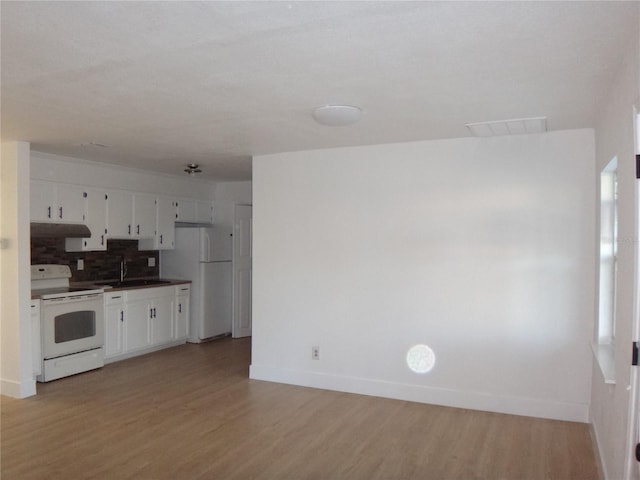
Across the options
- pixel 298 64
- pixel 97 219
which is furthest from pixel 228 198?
pixel 298 64

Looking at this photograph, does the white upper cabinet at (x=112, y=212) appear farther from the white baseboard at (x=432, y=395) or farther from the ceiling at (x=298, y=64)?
the white baseboard at (x=432, y=395)

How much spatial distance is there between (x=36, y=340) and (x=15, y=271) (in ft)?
2.40

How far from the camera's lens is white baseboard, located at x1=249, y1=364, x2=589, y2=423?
3.81 m

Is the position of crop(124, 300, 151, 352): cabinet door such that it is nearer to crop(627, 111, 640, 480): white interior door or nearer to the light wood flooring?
the light wood flooring

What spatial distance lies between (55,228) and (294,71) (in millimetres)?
3847

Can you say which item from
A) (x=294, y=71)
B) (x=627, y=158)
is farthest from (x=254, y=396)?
(x=627, y=158)

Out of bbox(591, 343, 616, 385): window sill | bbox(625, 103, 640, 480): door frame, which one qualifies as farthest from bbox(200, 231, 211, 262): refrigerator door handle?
bbox(625, 103, 640, 480): door frame

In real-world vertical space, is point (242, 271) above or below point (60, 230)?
below

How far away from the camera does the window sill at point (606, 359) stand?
2.57 metres

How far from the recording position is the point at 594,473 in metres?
2.96

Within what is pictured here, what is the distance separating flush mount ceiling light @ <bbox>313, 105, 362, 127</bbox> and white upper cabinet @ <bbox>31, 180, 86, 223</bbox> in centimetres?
327

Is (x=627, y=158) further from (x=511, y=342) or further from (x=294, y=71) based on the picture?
(x=511, y=342)

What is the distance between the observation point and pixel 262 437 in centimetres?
349

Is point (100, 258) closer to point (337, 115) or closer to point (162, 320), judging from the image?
point (162, 320)
